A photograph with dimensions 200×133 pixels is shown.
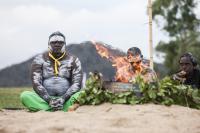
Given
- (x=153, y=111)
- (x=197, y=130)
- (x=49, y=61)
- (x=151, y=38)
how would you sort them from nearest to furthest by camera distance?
(x=197, y=130), (x=153, y=111), (x=49, y=61), (x=151, y=38)

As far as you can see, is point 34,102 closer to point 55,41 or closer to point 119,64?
point 55,41

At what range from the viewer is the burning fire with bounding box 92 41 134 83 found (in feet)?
30.9

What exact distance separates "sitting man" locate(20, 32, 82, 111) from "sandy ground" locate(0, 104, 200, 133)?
1.89 meters

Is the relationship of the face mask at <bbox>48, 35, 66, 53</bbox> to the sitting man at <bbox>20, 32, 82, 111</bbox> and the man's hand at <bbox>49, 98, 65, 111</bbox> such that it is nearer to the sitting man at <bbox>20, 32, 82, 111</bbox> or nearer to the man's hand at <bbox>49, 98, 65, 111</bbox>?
the sitting man at <bbox>20, 32, 82, 111</bbox>

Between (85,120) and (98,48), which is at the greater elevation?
(98,48)


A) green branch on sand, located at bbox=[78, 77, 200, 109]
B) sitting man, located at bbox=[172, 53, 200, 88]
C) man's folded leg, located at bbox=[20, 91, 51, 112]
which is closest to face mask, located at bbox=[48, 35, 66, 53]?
man's folded leg, located at bbox=[20, 91, 51, 112]

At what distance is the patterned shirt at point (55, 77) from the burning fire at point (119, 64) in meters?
0.60

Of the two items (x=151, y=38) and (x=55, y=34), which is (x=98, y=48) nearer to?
(x=55, y=34)

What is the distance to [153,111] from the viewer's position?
7027 mm

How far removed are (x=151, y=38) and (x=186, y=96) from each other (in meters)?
5.13

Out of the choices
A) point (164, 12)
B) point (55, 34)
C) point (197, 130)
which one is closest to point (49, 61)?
point (55, 34)

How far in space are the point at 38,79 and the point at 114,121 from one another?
3168mm

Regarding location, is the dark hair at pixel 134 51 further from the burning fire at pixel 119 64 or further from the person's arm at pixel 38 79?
the person's arm at pixel 38 79

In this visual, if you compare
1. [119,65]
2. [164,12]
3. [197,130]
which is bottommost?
[197,130]
